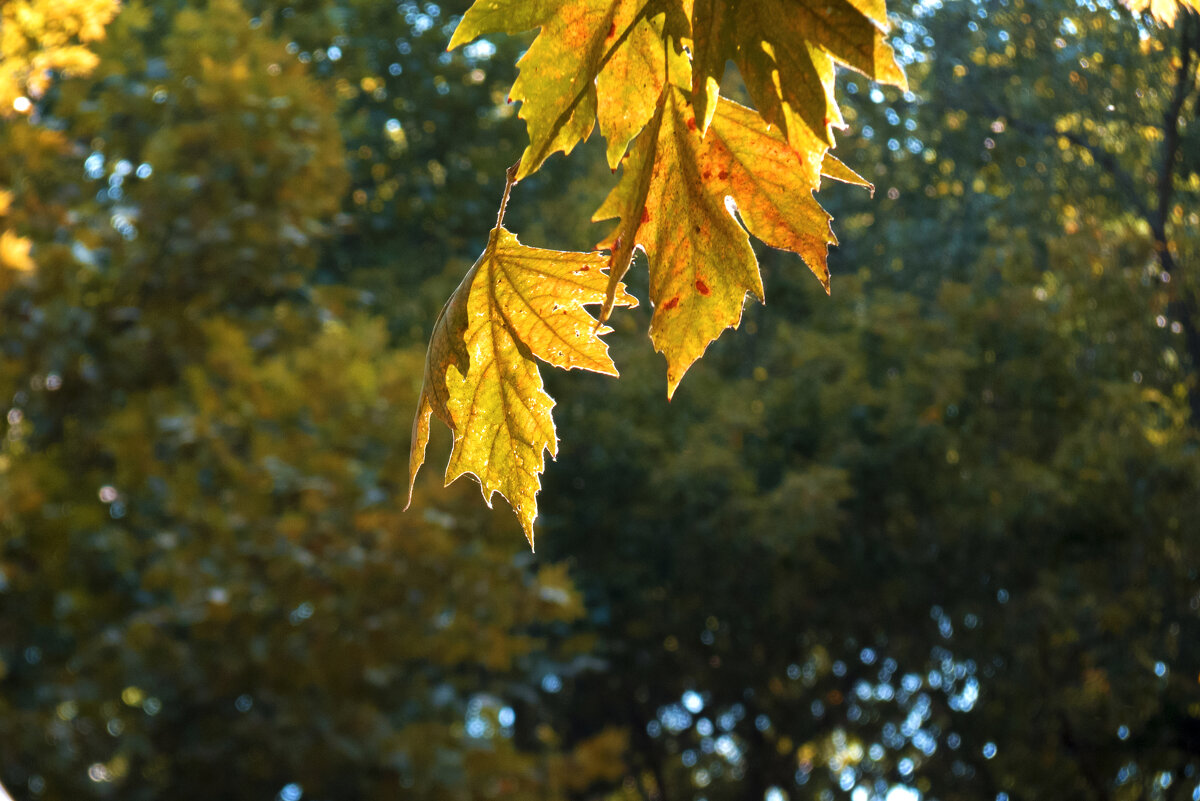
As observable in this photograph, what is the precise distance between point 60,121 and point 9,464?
157 centimetres

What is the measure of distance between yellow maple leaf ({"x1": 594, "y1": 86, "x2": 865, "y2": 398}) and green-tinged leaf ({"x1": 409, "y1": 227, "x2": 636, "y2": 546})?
0.05 meters

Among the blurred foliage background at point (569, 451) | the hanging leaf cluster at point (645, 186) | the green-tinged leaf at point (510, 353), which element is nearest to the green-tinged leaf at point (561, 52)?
the hanging leaf cluster at point (645, 186)

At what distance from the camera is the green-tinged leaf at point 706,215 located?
70 cm

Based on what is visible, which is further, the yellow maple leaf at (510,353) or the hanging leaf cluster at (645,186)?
the yellow maple leaf at (510,353)

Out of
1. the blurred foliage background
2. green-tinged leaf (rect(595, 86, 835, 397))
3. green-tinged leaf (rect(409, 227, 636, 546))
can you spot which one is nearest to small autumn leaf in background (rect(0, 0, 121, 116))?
the blurred foliage background

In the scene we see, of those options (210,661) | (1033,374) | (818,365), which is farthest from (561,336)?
(818,365)

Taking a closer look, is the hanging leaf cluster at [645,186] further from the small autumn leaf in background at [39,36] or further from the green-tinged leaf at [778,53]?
the small autumn leaf in background at [39,36]

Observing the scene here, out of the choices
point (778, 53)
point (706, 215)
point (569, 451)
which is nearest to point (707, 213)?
point (706, 215)

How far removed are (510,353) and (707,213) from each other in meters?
0.17

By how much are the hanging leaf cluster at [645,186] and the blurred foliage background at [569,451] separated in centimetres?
283

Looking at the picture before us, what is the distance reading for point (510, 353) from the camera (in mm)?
788

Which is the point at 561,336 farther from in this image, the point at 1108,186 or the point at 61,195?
the point at 1108,186

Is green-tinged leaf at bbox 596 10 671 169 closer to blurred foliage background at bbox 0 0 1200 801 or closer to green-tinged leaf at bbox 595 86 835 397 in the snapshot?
green-tinged leaf at bbox 595 86 835 397

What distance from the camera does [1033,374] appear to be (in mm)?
5988
